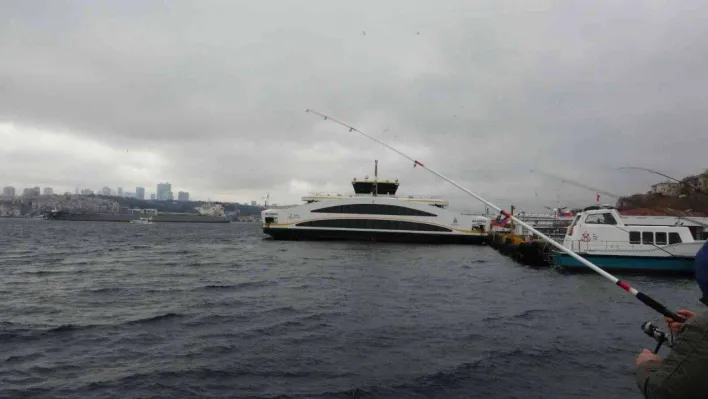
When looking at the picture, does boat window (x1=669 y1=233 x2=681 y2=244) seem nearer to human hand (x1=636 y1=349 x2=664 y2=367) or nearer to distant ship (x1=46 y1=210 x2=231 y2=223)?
human hand (x1=636 y1=349 x2=664 y2=367)

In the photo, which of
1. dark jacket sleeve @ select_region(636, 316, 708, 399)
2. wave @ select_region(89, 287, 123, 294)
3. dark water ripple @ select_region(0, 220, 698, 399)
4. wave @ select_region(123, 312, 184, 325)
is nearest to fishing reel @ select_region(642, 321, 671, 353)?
dark jacket sleeve @ select_region(636, 316, 708, 399)

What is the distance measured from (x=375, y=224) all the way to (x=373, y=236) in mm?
1270

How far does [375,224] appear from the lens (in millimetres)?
51000

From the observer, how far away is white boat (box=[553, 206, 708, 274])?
23750 mm

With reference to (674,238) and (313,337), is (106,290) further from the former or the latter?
(674,238)

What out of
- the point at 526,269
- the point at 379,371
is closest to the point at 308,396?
the point at 379,371

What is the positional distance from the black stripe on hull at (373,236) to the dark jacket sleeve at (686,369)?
4823 cm

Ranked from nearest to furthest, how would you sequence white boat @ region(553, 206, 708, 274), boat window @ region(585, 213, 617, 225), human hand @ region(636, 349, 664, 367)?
1. human hand @ region(636, 349, 664, 367)
2. white boat @ region(553, 206, 708, 274)
3. boat window @ region(585, 213, 617, 225)

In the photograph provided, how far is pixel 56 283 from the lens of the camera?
1755cm

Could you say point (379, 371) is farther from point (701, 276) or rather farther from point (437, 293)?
point (437, 293)

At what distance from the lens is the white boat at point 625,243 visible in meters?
23.8

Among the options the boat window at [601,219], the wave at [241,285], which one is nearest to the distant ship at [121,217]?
the wave at [241,285]

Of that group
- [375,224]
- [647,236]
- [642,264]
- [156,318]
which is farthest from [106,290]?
[375,224]

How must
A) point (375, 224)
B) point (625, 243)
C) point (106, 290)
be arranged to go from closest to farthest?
point (106, 290), point (625, 243), point (375, 224)
